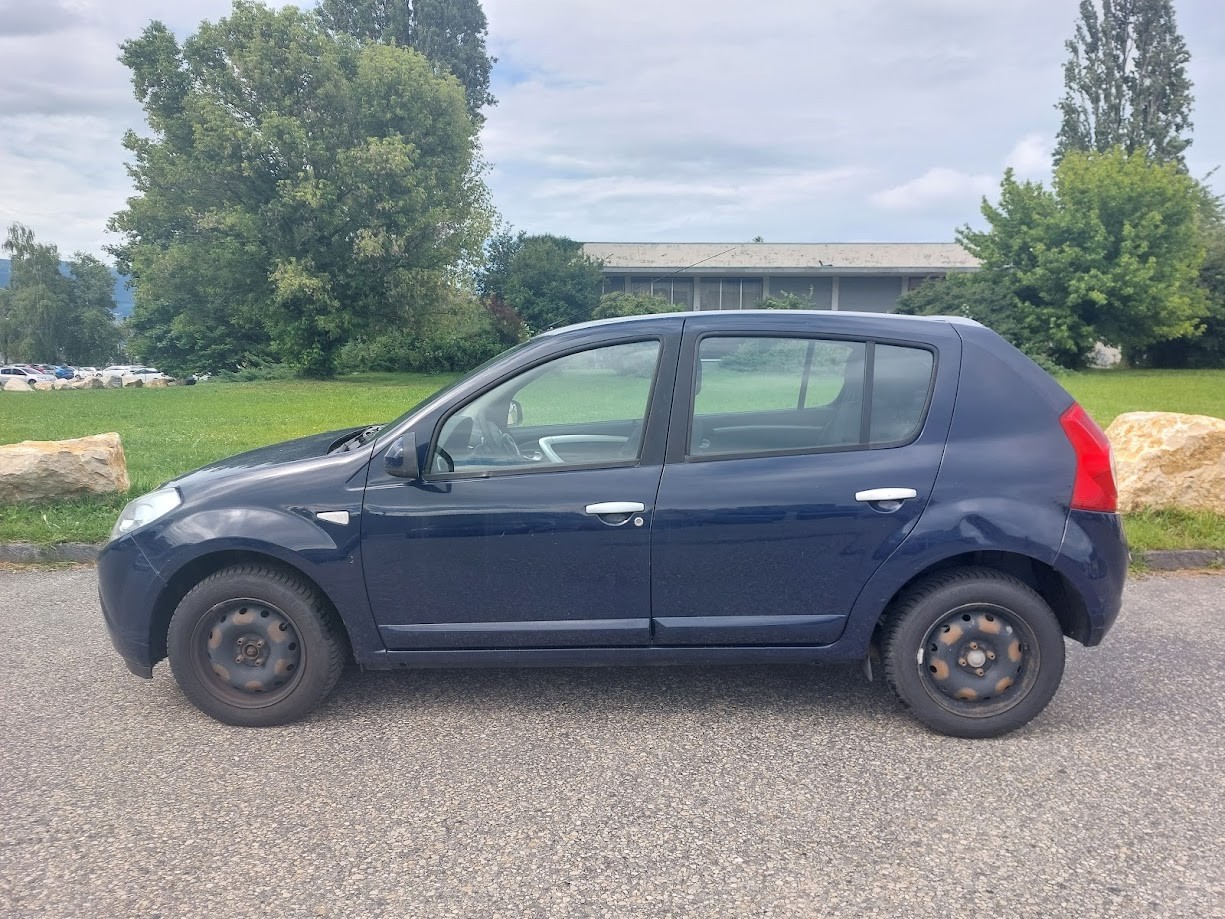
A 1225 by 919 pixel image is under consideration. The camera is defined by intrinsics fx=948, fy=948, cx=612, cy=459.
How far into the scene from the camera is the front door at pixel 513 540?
150 inches

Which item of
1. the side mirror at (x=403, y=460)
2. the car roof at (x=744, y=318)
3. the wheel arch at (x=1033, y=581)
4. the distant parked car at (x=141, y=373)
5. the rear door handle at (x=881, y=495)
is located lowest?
the distant parked car at (x=141, y=373)

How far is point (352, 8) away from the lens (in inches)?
1847

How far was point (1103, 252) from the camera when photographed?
3119cm

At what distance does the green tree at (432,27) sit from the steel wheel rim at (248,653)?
4647cm

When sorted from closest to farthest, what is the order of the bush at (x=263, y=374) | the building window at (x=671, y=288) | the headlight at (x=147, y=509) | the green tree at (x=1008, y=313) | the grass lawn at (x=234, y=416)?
the headlight at (x=147, y=509) → the grass lawn at (x=234, y=416) → the green tree at (x=1008, y=313) → the bush at (x=263, y=374) → the building window at (x=671, y=288)

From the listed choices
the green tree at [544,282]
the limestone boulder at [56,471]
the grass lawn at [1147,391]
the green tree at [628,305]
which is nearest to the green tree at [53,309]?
the green tree at [544,282]

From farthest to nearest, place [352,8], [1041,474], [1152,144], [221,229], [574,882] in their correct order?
[352,8] < [1152,144] < [221,229] < [1041,474] < [574,882]

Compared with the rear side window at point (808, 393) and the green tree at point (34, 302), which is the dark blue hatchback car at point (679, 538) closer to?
the rear side window at point (808, 393)

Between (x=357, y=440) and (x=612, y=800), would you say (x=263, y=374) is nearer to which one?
(x=357, y=440)

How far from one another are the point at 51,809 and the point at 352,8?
50722mm

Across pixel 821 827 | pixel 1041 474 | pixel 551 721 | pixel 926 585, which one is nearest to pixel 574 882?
pixel 821 827

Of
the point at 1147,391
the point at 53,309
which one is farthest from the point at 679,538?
the point at 53,309

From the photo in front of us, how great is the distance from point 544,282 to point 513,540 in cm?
4305

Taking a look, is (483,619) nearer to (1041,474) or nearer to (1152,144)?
(1041,474)
